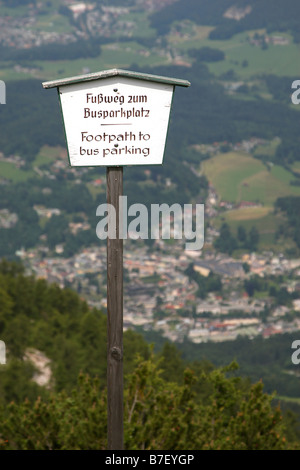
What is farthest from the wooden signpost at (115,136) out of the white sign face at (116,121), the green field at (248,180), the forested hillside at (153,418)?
the green field at (248,180)

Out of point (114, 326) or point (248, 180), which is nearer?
point (114, 326)

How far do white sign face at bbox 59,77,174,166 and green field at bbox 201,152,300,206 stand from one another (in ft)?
489

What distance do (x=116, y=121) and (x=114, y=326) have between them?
1.43m

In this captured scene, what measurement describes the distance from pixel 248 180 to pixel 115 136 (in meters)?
156

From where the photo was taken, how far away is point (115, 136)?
5.55 meters

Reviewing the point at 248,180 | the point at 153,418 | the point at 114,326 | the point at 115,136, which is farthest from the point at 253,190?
the point at 114,326

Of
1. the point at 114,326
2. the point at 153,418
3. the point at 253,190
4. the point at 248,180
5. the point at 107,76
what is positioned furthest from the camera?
the point at 248,180

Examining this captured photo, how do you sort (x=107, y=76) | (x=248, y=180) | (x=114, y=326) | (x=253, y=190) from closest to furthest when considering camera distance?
(x=107, y=76), (x=114, y=326), (x=253, y=190), (x=248, y=180)

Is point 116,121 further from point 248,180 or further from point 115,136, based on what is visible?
point 248,180

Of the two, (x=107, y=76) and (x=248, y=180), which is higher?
(x=248, y=180)

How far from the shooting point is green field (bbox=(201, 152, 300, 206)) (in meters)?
155

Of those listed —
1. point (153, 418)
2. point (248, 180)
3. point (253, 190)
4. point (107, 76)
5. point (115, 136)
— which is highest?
point (248, 180)

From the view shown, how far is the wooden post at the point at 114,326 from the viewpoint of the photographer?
552 cm

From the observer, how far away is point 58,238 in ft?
500
